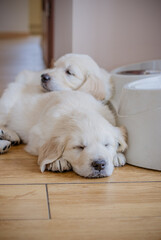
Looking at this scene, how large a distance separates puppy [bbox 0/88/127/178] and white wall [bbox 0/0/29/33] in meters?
10.7

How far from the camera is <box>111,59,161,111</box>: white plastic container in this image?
2.70 meters

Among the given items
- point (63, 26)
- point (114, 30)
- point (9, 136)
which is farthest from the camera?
point (63, 26)

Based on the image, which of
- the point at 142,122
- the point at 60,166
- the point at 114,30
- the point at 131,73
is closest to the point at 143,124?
the point at 142,122

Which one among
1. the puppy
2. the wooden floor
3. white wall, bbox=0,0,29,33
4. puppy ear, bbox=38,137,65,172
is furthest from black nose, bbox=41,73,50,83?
white wall, bbox=0,0,29,33

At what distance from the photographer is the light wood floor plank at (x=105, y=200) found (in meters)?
1.52

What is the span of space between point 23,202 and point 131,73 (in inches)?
65.5

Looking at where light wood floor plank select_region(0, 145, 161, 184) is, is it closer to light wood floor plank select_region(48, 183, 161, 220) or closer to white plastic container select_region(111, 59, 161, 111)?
light wood floor plank select_region(48, 183, 161, 220)

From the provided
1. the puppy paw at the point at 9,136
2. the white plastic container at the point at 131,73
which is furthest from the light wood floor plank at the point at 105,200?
the white plastic container at the point at 131,73

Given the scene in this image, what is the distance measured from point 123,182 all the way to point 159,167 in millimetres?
248

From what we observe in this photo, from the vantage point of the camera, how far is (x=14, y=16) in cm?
1264

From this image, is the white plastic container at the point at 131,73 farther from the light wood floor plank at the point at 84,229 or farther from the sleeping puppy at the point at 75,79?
the light wood floor plank at the point at 84,229

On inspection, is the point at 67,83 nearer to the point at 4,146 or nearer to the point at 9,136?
the point at 9,136

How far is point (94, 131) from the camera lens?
1.89 metres

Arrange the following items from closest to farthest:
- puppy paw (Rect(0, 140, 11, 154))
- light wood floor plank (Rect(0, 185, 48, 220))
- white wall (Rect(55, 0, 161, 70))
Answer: light wood floor plank (Rect(0, 185, 48, 220))
puppy paw (Rect(0, 140, 11, 154))
white wall (Rect(55, 0, 161, 70))
